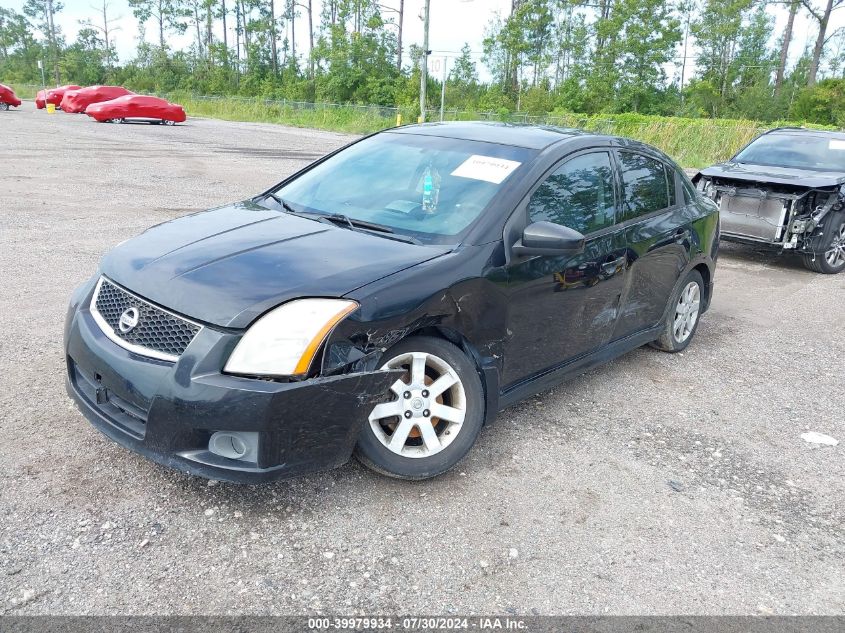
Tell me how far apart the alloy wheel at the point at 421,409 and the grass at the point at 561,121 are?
10481 mm

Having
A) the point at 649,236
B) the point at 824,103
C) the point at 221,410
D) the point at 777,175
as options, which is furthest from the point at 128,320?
the point at 824,103

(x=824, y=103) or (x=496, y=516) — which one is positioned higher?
(x=824, y=103)

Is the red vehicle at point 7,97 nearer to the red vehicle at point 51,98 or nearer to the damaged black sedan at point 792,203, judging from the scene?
the red vehicle at point 51,98

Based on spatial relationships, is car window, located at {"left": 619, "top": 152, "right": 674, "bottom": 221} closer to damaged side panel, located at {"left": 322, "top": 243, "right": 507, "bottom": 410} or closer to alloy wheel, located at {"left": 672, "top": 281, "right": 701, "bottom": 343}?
alloy wheel, located at {"left": 672, "top": 281, "right": 701, "bottom": 343}

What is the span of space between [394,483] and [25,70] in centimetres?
9170

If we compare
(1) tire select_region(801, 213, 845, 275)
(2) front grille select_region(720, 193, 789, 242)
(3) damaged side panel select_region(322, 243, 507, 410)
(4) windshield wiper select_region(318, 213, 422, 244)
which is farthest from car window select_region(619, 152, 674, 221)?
(1) tire select_region(801, 213, 845, 275)

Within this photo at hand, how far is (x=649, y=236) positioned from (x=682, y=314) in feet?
3.60

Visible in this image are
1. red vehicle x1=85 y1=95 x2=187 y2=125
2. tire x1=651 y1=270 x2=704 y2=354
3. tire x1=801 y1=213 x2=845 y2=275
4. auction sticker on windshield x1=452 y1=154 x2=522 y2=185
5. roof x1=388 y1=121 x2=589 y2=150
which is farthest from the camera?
red vehicle x1=85 y1=95 x2=187 y2=125

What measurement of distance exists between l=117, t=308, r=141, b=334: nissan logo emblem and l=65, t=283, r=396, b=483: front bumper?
0.28 feet

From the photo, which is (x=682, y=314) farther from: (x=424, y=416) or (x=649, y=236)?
(x=424, y=416)

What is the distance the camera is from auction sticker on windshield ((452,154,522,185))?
13.0ft

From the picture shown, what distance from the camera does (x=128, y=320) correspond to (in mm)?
3143

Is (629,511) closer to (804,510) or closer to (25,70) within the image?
(804,510)

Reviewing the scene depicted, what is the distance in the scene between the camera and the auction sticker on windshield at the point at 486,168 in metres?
3.96
